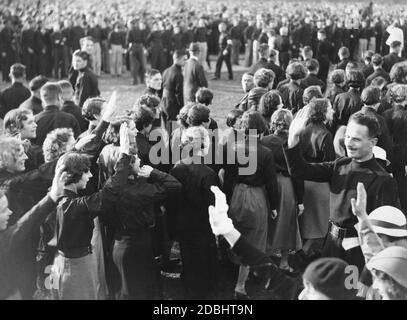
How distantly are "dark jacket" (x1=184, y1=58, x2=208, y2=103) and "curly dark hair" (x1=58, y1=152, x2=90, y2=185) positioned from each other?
5931 mm

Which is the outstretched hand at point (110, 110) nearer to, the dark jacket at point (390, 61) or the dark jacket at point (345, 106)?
the dark jacket at point (345, 106)

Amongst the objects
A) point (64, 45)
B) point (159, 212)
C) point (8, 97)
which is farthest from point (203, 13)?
point (159, 212)

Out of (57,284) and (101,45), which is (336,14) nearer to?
(101,45)

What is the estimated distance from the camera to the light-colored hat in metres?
2.79

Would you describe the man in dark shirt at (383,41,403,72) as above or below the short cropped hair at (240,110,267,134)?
below

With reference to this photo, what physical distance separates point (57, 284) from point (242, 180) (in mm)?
1738

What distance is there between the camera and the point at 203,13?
23484 mm

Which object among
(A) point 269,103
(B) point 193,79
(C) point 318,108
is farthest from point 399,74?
(B) point 193,79

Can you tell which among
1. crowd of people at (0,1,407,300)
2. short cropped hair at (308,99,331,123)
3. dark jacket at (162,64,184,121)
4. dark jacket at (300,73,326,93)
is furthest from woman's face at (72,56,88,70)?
short cropped hair at (308,99,331,123)

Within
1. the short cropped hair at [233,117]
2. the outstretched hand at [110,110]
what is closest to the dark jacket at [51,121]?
the outstretched hand at [110,110]

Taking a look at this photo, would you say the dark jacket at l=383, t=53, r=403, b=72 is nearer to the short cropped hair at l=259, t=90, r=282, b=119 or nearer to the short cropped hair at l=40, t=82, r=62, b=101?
the short cropped hair at l=259, t=90, r=282, b=119

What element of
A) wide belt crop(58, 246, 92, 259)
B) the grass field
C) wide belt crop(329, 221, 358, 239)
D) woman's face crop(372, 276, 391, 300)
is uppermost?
woman's face crop(372, 276, 391, 300)

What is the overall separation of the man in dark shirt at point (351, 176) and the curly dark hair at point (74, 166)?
1.33 meters
